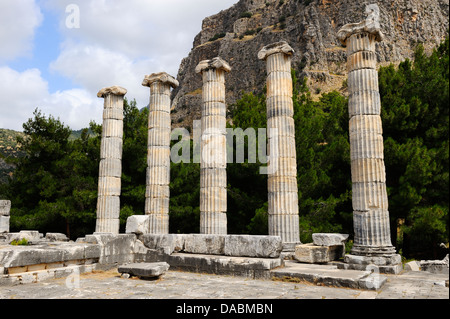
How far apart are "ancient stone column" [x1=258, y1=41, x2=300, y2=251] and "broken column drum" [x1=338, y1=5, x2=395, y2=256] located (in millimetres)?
2076

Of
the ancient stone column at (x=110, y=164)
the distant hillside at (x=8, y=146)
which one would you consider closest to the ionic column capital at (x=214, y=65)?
the ancient stone column at (x=110, y=164)

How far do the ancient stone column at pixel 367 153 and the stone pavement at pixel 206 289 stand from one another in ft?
5.24

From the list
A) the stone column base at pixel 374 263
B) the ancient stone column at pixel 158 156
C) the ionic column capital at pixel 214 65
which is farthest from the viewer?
the ancient stone column at pixel 158 156

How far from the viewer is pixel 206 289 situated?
19.9 ft

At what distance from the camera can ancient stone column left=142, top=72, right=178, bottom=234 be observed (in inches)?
535

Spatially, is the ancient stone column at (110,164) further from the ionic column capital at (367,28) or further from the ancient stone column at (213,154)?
the ionic column capital at (367,28)

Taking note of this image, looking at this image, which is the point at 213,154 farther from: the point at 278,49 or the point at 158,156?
the point at 278,49

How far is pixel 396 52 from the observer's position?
56312 mm

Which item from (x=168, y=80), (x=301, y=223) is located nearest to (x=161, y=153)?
(x=168, y=80)

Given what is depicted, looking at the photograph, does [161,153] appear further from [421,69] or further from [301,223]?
[421,69]

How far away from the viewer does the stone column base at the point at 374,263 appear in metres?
8.36

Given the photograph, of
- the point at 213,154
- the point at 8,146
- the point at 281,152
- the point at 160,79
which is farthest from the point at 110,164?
the point at 8,146

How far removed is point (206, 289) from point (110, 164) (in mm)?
9619

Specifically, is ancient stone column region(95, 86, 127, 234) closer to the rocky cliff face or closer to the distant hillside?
the distant hillside
